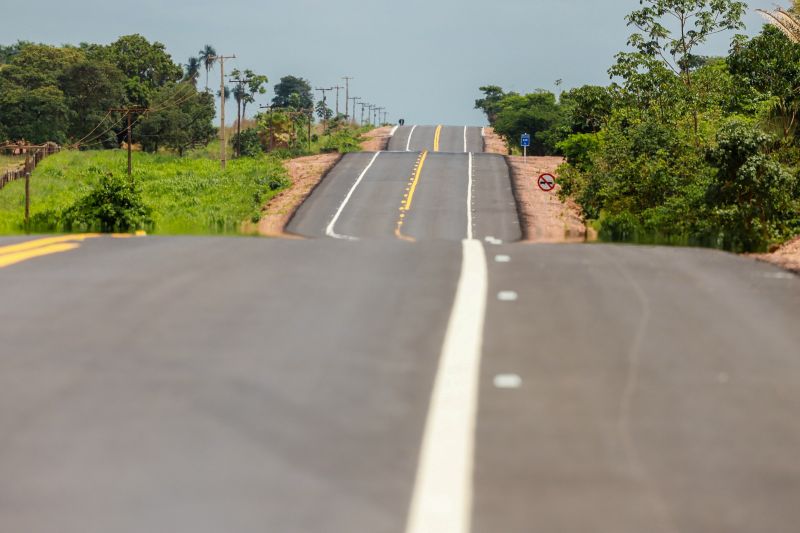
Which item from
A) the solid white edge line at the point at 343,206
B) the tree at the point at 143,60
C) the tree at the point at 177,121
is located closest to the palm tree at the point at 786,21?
the solid white edge line at the point at 343,206

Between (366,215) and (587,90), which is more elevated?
(587,90)

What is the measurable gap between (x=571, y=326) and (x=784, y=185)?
895 inches

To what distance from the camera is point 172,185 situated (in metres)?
73.8

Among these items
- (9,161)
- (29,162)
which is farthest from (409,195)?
(9,161)

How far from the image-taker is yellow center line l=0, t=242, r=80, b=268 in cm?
834

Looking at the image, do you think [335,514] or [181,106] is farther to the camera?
[181,106]

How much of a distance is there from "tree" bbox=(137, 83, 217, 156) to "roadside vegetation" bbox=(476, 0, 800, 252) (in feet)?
160

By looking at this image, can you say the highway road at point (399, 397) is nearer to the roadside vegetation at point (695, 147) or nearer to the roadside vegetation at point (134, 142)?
the roadside vegetation at point (695, 147)

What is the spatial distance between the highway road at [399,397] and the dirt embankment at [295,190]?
41.9m

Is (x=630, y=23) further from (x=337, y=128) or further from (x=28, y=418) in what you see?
(x=337, y=128)

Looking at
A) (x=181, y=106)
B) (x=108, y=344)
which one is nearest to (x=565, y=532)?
(x=108, y=344)

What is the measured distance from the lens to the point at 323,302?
6.70m

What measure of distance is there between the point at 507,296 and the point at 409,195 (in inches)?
2354

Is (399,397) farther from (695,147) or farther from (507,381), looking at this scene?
(695,147)
